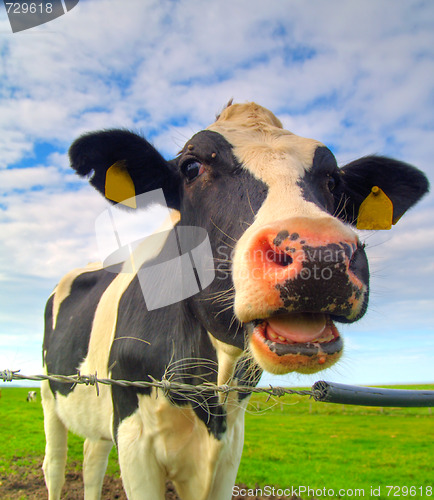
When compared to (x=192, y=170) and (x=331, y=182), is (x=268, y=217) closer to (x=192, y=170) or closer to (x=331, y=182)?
(x=192, y=170)

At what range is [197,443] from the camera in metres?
3.13

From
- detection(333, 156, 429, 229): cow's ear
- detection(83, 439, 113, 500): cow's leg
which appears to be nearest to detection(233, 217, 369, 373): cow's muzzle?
detection(333, 156, 429, 229): cow's ear

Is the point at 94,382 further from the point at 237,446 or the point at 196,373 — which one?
the point at 237,446

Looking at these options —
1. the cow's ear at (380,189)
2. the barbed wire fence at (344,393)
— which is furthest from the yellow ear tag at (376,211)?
the barbed wire fence at (344,393)

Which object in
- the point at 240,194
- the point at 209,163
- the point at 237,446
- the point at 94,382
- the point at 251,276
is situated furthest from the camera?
the point at 237,446

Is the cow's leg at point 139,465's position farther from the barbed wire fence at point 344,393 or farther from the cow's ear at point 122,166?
the cow's ear at point 122,166

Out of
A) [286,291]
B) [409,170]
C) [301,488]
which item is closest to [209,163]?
[286,291]

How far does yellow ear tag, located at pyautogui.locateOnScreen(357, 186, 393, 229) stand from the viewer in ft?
12.2

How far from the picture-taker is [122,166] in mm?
3133

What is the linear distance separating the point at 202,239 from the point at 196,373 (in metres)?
1.05

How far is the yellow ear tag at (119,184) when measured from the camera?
313cm

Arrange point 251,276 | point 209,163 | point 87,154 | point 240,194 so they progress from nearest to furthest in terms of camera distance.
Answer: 1. point 251,276
2. point 240,194
3. point 209,163
4. point 87,154

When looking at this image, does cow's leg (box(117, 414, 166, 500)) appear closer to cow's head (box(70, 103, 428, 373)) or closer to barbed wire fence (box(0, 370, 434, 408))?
barbed wire fence (box(0, 370, 434, 408))

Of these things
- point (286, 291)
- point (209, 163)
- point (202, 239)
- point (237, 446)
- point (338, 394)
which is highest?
point (209, 163)
